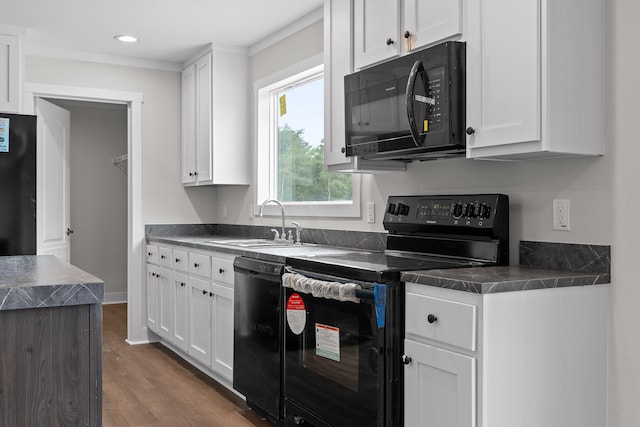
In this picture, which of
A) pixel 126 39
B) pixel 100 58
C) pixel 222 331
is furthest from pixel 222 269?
pixel 100 58

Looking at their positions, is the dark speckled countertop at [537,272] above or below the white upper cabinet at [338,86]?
below

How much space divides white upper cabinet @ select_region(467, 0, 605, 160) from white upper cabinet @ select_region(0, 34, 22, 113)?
321 cm

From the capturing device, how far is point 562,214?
2.20m

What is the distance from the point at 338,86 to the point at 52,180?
10.2ft

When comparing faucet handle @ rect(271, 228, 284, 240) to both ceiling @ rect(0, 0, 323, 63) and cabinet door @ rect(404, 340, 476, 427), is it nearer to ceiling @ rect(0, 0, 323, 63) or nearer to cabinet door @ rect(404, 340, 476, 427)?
ceiling @ rect(0, 0, 323, 63)

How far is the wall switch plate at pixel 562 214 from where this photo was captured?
2184 mm

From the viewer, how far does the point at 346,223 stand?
3.49 meters

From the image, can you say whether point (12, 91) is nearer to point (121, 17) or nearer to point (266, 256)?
point (121, 17)

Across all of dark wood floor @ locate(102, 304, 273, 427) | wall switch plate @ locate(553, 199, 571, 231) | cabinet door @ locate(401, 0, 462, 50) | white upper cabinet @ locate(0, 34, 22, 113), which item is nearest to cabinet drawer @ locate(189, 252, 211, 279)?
dark wood floor @ locate(102, 304, 273, 427)

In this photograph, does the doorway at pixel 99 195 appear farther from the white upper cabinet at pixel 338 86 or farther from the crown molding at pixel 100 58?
the white upper cabinet at pixel 338 86

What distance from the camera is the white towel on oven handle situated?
227 centimetres

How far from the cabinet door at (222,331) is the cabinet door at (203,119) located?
128 centimetres

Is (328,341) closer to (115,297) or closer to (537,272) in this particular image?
(537,272)

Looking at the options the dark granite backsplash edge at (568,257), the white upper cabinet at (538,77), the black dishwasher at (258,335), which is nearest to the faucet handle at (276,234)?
the black dishwasher at (258,335)
